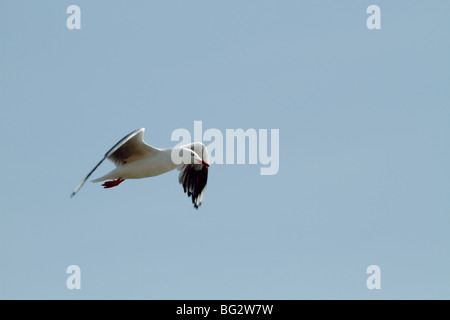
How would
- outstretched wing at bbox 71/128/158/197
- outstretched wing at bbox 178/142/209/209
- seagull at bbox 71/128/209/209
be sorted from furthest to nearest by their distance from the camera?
outstretched wing at bbox 178/142/209/209 < seagull at bbox 71/128/209/209 < outstretched wing at bbox 71/128/158/197

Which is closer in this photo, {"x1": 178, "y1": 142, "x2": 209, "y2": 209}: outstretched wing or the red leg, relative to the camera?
the red leg

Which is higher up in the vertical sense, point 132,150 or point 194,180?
point 132,150

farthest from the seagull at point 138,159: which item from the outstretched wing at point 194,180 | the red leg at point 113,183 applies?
the outstretched wing at point 194,180

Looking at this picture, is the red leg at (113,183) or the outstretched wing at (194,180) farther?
the outstretched wing at (194,180)

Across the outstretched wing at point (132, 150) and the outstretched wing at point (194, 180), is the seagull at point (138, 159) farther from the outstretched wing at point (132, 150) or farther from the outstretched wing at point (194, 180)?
the outstretched wing at point (194, 180)

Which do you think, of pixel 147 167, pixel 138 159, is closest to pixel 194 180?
pixel 138 159

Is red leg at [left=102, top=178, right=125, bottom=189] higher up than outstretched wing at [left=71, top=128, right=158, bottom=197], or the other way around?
outstretched wing at [left=71, top=128, right=158, bottom=197]

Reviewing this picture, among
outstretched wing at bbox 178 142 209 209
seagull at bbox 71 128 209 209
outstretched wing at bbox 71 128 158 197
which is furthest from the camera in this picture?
outstretched wing at bbox 178 142 209 209

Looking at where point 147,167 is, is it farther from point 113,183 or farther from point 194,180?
point 194,180

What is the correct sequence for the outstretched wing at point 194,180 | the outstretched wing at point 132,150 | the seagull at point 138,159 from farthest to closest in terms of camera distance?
1. the outstretched wing at point 194,180
2. the seagull at point 138,159
3. the outstretched wing at point 132,150

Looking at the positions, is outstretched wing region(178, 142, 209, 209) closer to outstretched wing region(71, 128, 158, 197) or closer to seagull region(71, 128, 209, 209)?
seagull region(71, 128, 209, 209)

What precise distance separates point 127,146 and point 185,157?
111cm

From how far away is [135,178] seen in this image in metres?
16.6

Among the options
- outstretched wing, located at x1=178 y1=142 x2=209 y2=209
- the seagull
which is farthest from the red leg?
outstretched wing, located at x1=178 y1=142 x2=209 y2=209
